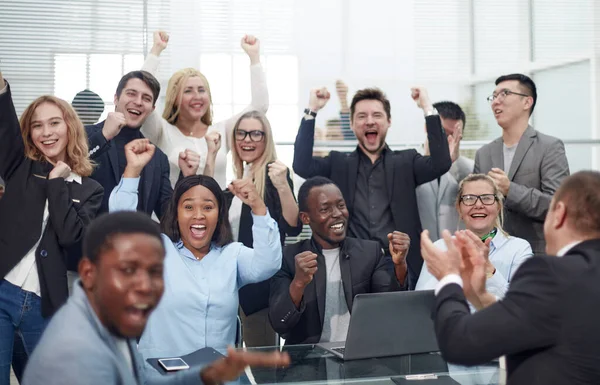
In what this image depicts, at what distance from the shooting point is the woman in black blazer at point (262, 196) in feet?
11.7

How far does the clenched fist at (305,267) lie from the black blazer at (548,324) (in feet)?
3.64

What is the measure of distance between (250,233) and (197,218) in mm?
724

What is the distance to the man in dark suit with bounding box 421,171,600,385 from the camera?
1.72 metres

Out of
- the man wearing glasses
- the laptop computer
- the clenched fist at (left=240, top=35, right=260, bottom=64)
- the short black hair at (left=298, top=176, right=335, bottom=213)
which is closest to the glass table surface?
the laptop computer

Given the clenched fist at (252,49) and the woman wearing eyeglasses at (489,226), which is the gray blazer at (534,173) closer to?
the woman wearing eyeglasses at (489,226)

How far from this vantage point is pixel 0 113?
2.83 metres

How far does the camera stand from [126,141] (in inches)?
145

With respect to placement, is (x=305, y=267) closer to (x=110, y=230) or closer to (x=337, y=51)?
(x=110, y=230)

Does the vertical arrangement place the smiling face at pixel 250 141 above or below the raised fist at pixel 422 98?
below

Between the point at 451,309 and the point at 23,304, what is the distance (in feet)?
5.64

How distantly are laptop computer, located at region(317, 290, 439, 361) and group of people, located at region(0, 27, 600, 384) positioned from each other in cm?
21

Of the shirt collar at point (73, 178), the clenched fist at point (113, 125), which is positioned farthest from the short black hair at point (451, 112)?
the shirt collar at point (73, 178)

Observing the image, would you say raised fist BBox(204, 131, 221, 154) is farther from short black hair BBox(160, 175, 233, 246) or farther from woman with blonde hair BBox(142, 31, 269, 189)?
short black hair BBox(160, 175, 233, 246)

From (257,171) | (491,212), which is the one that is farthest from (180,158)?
(491,212)
